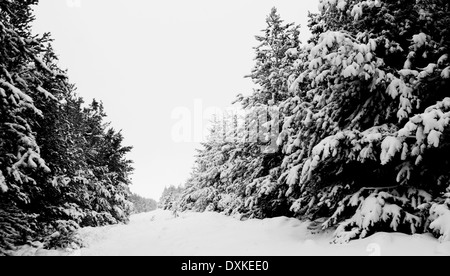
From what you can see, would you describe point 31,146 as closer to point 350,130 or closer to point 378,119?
point 350,130

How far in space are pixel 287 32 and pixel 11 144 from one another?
43.4ft

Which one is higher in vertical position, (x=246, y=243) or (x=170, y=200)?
(x=246, y=243)

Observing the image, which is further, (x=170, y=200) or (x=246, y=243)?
(x=170, y=200)

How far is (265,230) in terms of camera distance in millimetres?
9641

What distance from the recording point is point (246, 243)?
27.1 ft

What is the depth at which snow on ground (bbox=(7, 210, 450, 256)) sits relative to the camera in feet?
18.7

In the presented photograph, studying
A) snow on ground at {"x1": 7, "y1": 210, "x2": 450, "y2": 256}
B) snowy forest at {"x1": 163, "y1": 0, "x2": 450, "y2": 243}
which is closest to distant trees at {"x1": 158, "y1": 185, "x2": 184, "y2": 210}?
snow on ground at {"x1": 7, "y1": 210, "x2": 450, "y2": 256}

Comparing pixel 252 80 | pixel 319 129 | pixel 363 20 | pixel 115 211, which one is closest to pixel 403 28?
pixel 363 20

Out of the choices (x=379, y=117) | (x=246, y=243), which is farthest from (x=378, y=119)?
(x=246, y=243)

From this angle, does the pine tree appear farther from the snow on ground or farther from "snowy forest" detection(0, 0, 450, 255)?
the snow on ground

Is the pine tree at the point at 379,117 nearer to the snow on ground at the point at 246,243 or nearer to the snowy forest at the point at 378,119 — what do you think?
the snowy forest at the point at 378,119
